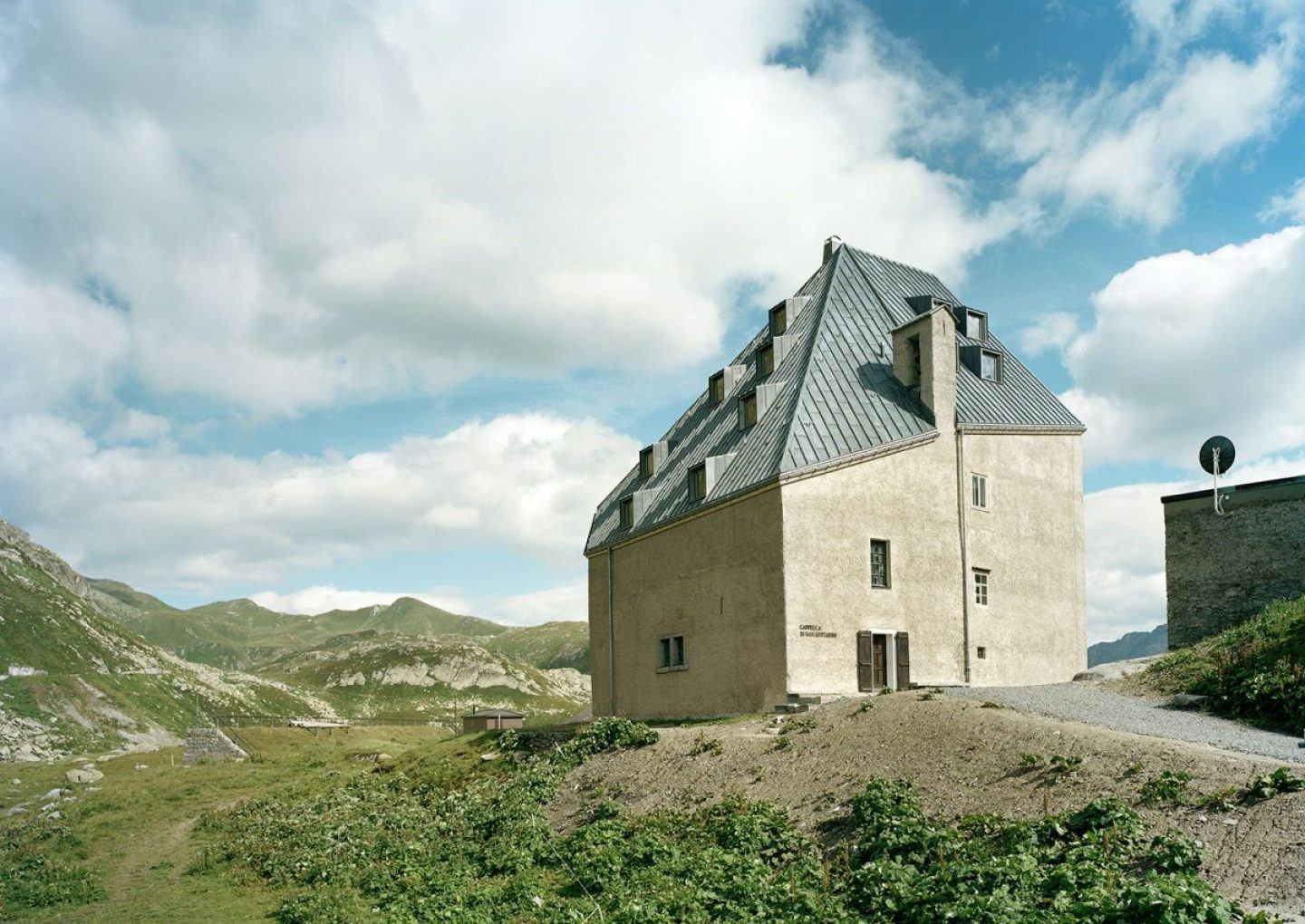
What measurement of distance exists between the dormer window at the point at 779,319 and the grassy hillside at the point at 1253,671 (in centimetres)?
1825

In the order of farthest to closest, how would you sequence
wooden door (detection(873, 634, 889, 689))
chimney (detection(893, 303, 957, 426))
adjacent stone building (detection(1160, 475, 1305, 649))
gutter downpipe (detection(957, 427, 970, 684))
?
chimney (detection(893, 303, 957, 426)), gutter downpipe (detection(957, 427, 970, 684)), wooden door (detection(873, 634, 889, 689)), adjacent stone building (detection(1160, 475, 1305, 649))

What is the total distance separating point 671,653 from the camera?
33594 mm

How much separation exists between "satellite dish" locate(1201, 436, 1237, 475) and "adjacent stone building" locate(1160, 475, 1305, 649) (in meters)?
1.42

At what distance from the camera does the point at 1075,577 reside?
34.7 m

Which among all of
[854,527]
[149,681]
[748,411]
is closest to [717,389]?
[748,411]

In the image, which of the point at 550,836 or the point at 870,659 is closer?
the point at 550,836

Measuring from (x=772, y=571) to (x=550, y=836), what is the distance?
1130cm

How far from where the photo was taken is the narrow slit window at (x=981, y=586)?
3169cm

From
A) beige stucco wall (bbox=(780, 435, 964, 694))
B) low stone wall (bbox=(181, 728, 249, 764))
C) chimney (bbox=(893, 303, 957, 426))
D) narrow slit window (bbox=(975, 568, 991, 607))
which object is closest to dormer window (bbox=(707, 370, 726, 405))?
chimney (bbox=(893, 303, 957, 426))

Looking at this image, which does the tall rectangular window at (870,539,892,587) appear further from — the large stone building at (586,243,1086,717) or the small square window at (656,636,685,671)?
the small square window at (656,636,685,671)

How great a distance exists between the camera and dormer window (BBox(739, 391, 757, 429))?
33562mm

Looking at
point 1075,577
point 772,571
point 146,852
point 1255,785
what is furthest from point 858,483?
point 146,852

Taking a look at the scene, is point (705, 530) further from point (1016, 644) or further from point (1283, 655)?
point (1283, 655)

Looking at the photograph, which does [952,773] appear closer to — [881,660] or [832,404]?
[881,660]
